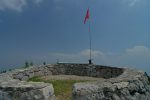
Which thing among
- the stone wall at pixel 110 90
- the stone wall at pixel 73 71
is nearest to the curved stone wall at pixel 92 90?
the stone wall at pixel 110 90

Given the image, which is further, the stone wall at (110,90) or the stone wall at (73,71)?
the stone wall at (73,71)

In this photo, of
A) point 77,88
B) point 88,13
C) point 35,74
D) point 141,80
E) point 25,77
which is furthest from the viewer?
point 88,13

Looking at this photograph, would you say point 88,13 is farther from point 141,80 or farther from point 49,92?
point 49,92

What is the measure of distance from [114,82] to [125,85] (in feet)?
1.18

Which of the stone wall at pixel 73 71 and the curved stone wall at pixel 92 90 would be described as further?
the stone wall at pixel 73 71

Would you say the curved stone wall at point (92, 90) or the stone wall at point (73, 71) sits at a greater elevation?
the stone wall at point (73, 71)

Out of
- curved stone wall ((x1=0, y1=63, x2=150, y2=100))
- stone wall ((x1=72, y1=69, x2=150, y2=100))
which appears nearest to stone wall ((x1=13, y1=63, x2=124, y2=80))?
curved stone wall ((x1=0, y1=63, x2=150, y2=100))

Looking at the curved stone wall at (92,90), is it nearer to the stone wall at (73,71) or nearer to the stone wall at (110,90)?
the stone wall at (110,90)

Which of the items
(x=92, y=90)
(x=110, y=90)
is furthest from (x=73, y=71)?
(x=92, y=90)

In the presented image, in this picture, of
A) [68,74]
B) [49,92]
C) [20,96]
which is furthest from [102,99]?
[68,74]

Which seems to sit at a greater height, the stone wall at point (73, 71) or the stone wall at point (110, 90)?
the stone wall at point (73, 71)

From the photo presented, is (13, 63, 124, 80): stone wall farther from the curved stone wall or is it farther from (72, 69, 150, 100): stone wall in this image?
(72, 69, 150, 100): stone wall

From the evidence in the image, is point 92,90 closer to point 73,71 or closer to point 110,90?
point 110,90

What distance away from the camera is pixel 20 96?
8.95 metres
